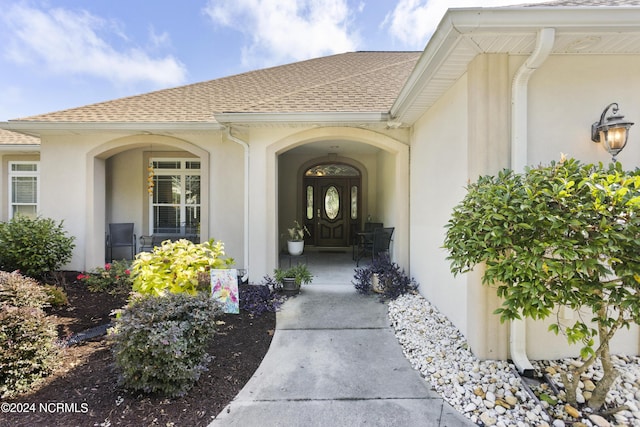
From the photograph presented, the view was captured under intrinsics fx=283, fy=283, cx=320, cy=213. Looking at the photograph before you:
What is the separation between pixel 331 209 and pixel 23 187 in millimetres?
8664

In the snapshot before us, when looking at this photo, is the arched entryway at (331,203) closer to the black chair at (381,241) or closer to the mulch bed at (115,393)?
the black chair at (381,241)

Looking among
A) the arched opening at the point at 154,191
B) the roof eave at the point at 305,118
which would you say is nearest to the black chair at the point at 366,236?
the roof eave at the point at 305,118

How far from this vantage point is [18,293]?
9.14 ft

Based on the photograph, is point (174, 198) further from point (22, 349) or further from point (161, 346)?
point (161, 346)

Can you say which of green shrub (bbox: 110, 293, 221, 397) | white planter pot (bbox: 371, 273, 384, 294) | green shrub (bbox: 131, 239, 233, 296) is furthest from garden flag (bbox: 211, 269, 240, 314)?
white planter pot (bbox: 371, 273, 384, 294)

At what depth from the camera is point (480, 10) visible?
7.52ft

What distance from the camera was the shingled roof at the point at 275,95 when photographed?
16.5 feet

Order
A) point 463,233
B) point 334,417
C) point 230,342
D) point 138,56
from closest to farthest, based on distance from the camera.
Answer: point 334,417
point 463,233
point 230,342
point 138,56

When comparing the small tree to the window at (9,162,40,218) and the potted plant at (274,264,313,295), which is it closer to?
the potted plant at (274,264,313,295)

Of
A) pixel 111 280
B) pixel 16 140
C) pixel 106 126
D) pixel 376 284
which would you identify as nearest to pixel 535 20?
pixel 376 284

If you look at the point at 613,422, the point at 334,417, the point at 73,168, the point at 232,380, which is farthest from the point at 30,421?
the point at 73,168

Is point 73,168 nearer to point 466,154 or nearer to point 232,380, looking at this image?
point 232,380

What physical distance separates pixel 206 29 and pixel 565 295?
38.6 ft

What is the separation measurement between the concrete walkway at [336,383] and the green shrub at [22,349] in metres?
1.75
